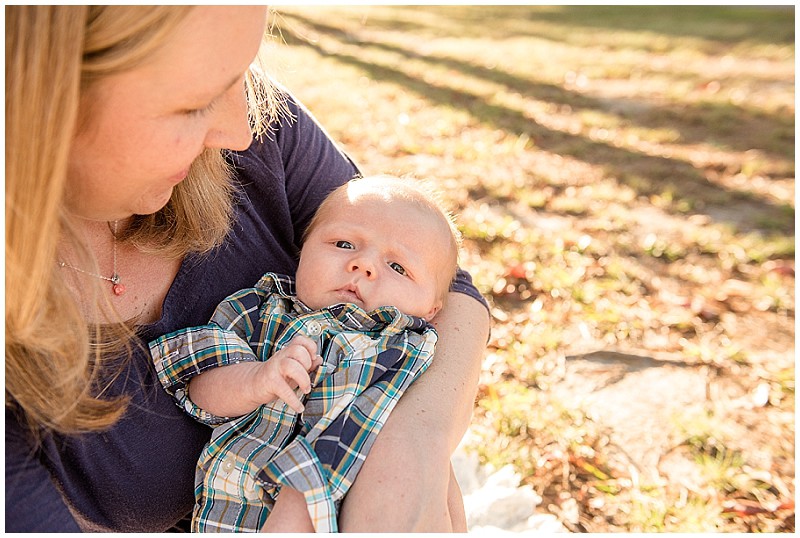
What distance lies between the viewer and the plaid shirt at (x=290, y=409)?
1723 mm

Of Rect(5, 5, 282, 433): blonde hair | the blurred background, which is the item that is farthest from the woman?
the blurred background

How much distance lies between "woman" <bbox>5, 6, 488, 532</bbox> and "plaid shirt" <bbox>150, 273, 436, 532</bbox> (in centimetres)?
4

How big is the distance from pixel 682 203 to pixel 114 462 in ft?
13.9

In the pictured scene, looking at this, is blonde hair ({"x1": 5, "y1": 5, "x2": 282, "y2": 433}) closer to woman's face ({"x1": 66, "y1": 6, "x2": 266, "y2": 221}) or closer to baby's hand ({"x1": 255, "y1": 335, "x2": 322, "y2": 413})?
woman's face ({"x1": 66, "y1": 6, "x2": 266, "y2": 221})

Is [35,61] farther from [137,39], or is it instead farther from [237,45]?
[237,45]

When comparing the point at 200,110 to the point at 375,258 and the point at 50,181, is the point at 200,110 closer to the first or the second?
the point at 50,181

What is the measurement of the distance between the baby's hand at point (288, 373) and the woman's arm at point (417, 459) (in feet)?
0.69

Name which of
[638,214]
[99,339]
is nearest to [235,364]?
[99,339]

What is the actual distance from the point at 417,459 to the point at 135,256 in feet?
2.63

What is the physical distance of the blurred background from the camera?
9.89ft

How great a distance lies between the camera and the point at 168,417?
1823 millimetres

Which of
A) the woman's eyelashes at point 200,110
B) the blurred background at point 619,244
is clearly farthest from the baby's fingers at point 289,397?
the blurred background at point 619,244

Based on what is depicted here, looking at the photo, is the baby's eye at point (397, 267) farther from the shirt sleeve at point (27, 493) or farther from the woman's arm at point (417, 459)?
the shirt sleeve at point (27, 493)

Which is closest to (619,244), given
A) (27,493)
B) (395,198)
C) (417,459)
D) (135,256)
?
(395,198)
